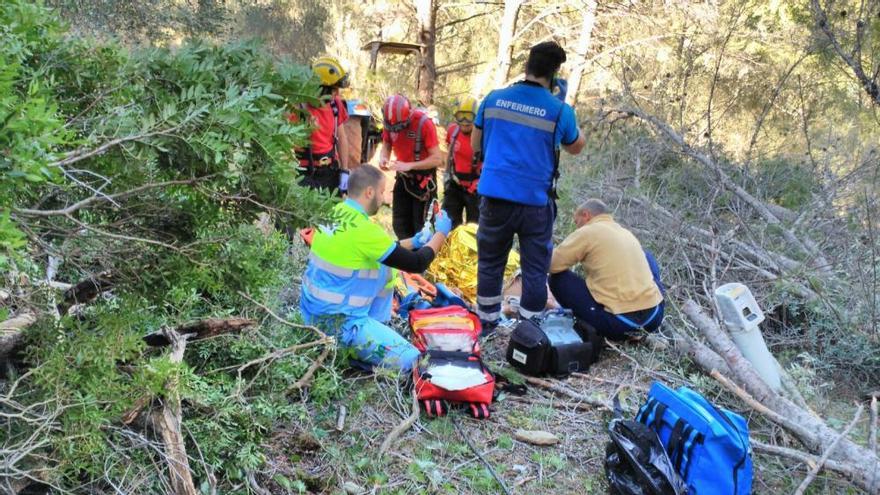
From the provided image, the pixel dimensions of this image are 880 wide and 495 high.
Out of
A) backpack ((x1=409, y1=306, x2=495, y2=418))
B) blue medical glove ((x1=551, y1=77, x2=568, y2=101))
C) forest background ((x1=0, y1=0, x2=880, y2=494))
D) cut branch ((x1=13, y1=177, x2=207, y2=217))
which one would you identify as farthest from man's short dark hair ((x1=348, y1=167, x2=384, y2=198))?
cut branch ((x1=13, y1=177, x2=207, y2=217))

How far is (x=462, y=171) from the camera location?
242 inches

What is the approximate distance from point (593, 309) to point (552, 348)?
2.22 ft

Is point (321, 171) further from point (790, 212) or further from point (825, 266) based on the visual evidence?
point (790, 212)

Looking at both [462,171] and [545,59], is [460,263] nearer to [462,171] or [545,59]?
[462,171]

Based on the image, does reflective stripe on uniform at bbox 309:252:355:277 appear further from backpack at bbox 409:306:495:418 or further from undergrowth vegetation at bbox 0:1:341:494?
undergrowth vegetation at bbox 0:1:341:494

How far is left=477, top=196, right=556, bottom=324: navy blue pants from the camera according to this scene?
4.41 meters

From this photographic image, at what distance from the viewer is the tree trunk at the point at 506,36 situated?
1253 centimetres

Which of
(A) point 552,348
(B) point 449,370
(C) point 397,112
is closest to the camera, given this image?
(B) point 449,370

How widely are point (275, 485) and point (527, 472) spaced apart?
47.6 inches

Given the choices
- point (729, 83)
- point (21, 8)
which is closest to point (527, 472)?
point (21, 8)

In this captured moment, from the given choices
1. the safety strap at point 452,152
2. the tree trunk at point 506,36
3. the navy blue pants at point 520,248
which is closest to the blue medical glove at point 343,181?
the safety strap at point 452,152

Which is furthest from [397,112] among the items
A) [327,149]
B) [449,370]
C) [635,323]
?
[449,370]

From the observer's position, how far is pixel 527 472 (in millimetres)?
3117

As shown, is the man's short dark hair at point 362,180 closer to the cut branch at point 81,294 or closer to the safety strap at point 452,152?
the cut branch at point 81,294
